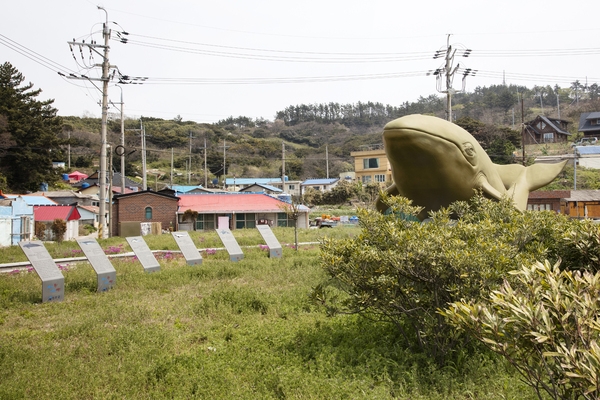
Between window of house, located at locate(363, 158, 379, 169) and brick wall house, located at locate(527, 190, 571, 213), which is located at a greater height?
window of house, located at locate(363, 158, 379, 169)

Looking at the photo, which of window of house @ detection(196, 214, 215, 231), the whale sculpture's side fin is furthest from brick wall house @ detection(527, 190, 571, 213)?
window of house @ detection(196, 214, 215, 231)

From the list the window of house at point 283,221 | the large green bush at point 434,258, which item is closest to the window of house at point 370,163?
the window of house at point 283,221

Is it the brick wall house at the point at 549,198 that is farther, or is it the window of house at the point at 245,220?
the window of house at the point at 245,220

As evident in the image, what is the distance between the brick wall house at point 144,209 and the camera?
2762 centimetres

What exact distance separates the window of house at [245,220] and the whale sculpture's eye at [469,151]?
2279cm

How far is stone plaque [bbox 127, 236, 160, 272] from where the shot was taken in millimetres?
12375

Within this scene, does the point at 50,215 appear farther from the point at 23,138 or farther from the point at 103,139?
the point at 23,138

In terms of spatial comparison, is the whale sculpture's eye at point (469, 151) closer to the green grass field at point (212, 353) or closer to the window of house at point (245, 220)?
the green grass field at point (212, 353)

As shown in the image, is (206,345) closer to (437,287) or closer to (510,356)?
(437,287)

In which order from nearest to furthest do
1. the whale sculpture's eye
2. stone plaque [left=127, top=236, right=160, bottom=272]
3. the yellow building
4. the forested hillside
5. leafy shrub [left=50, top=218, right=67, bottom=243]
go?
the whale sculpture's eye, stone plaque [left=127, top=236, right=160, bottom=272], leafy shrub [left=50, top=218, right=67, bottom=243], the yellow building, the forested hillside

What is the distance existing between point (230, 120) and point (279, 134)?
21036mm

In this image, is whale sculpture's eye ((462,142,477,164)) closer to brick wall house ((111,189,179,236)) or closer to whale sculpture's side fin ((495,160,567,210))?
whale sculpture's side fin ((495,160,567,210))

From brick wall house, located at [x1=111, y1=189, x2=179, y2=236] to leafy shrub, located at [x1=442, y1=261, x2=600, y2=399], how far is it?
26368 mm

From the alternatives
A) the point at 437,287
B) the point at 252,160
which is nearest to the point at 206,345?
the point at 437,287
